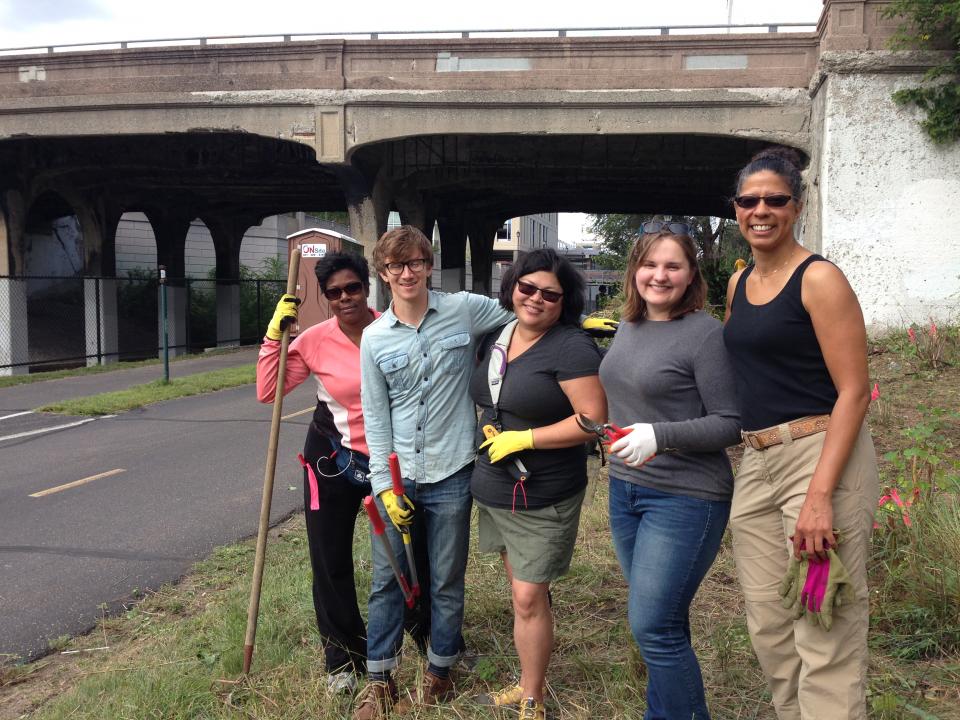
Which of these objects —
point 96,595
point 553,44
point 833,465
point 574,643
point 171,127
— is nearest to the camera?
point 833,465

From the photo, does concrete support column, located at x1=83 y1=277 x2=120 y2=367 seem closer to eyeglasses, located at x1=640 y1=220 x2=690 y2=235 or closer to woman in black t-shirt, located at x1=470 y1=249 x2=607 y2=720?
woman in black t-shirt, located at x1=470 y1=249 x2=607 y2=720

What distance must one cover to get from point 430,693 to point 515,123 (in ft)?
41.8

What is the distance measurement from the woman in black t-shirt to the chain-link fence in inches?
771

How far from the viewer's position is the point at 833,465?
212cm

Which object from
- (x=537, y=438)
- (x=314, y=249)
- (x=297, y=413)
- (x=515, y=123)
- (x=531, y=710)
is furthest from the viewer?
(x=314, y=249)

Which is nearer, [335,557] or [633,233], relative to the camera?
[335,557]

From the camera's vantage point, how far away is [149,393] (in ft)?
41.9

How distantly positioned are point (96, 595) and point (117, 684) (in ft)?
5.08

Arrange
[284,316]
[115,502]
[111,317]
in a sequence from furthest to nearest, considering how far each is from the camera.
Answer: [111,317] → [115,502] → [284,316]

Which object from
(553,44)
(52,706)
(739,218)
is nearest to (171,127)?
(553,44)

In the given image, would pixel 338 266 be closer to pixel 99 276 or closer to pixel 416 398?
pixel 416 398

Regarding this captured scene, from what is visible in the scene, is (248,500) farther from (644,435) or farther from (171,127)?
(171,127)

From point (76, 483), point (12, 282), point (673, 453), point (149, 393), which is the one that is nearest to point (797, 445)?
point (673, 453)

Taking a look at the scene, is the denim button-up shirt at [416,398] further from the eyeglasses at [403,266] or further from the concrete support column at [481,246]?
the concrete support column at [481,246]
